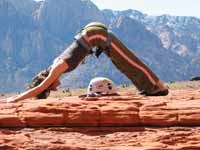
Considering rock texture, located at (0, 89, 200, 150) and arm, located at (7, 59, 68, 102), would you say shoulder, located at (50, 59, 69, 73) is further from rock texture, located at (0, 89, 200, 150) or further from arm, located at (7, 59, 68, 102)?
rock texture, located at (0, 89, 200, 150)

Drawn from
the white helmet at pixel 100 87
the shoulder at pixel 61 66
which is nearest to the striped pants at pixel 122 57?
the white helmet at pixel 100 87

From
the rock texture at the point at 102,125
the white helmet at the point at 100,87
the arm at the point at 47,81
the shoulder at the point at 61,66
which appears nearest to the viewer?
the rock texture at the point at 102,125

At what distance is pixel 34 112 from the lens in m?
10.8

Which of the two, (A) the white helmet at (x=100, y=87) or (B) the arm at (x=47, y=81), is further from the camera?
(A) the white helmet at (x=100, y=87)

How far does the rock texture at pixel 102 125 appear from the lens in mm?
9602

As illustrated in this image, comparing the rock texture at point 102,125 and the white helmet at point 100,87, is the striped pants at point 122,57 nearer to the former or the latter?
the white helmet at point 100,87

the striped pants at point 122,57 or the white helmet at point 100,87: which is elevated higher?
the striped pants at point 122,57

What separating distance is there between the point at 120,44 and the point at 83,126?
9.75 ft

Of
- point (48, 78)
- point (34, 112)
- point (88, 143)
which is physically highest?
point (48, 78)

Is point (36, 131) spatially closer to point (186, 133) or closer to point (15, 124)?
point (15, 124)

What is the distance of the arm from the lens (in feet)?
40.2

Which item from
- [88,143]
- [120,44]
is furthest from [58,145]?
[120,44]

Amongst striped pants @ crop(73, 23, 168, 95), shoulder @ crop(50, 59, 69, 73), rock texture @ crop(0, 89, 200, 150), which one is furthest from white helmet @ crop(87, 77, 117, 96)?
rock texture @ crop(0, 89, 200, 150)

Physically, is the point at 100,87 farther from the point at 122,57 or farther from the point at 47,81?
the point at 47,81
